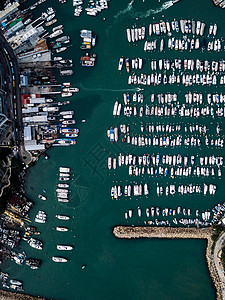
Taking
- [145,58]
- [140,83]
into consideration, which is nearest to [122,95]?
[140,83]

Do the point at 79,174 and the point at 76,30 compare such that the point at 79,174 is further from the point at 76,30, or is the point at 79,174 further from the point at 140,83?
the point at 76,30

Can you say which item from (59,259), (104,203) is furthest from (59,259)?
(104,203)

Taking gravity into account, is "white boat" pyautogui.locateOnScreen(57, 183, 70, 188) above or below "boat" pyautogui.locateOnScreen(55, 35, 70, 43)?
below

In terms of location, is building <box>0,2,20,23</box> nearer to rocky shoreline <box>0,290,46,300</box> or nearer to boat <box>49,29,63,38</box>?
boat <box>49,29,63,38</box>

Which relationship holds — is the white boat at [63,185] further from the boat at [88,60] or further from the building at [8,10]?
the building at [8,10]

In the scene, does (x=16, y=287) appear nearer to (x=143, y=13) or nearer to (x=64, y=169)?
(x=64, y=169)

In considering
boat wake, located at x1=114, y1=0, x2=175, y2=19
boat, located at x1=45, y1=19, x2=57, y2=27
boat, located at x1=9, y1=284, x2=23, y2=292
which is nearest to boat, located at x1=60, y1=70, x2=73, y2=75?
boat, located at x1=45, y1=19, x2=57, y2=27
